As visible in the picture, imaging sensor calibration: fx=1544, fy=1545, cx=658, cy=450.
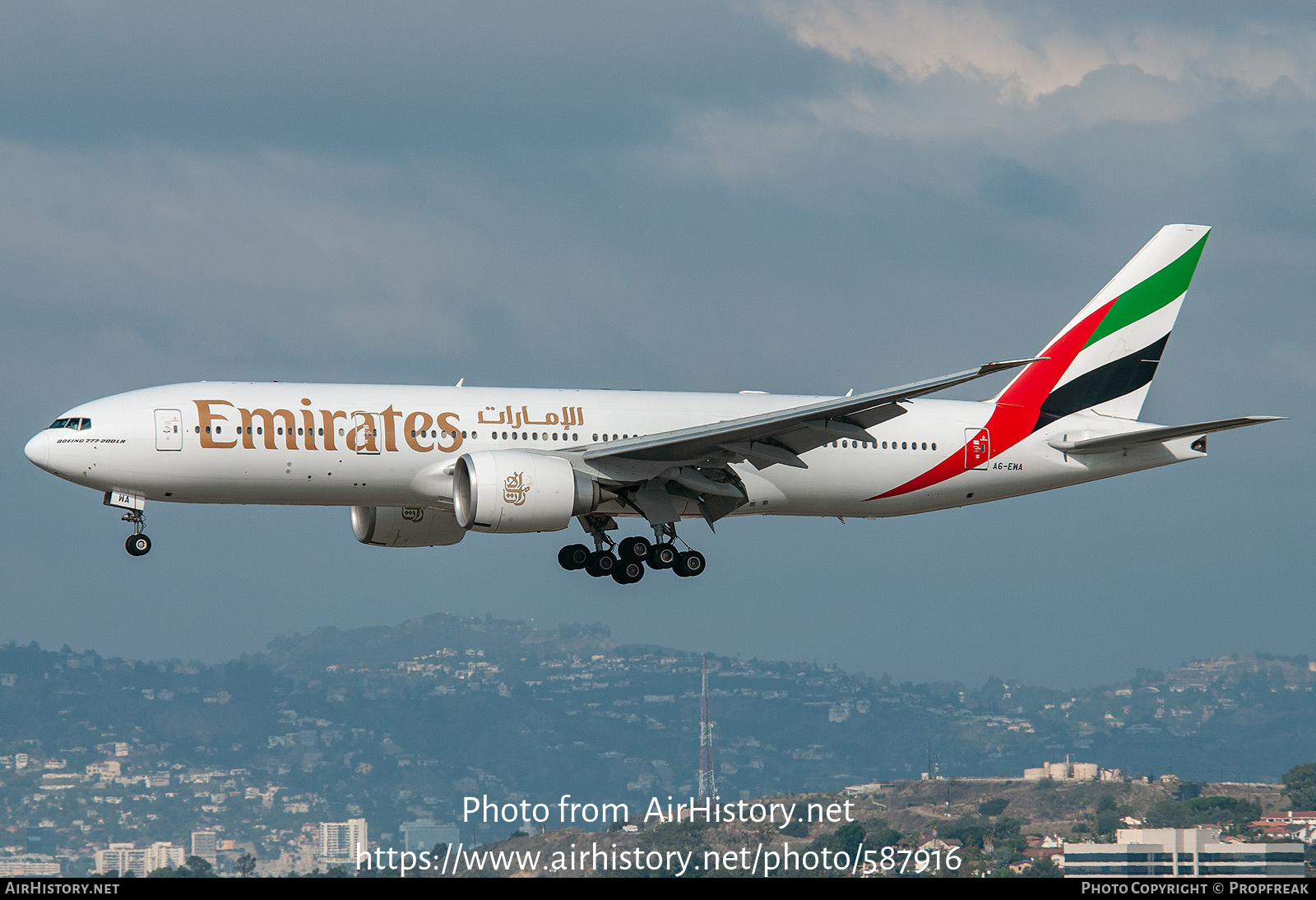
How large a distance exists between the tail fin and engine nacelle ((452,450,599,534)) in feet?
46.9

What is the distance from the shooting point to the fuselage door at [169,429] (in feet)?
121

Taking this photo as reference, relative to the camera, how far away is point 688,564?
4194cm

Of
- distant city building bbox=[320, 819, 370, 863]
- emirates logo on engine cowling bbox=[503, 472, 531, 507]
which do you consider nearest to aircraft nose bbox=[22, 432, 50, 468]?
emirates logo on engine cowling bbox=[503, 472, 531, 507]

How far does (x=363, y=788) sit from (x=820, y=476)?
144 meters

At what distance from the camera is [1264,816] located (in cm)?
10300

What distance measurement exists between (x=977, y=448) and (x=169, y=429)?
2164 cm

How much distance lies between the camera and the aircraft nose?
37.2 m

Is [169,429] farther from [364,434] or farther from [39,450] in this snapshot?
[364,434]

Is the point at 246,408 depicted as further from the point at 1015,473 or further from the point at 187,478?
the point at 1015,473

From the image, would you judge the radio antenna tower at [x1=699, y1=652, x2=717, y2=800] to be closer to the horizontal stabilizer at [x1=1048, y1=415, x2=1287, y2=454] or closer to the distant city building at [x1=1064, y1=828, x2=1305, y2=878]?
the distant city building at [x1=1064, y1=828, x2=1305, y2=878]

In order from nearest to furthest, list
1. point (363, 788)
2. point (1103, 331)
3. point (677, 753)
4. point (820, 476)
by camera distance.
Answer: point (820, 476) → point (1103, 331) → point (363, 788) → point (677, 753)

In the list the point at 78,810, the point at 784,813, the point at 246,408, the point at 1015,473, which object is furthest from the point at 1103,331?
the point at 78,810

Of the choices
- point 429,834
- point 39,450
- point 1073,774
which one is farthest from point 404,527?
point 429,834

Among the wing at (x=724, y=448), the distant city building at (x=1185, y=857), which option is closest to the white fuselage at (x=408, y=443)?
the wing at (x=724, y=448)
